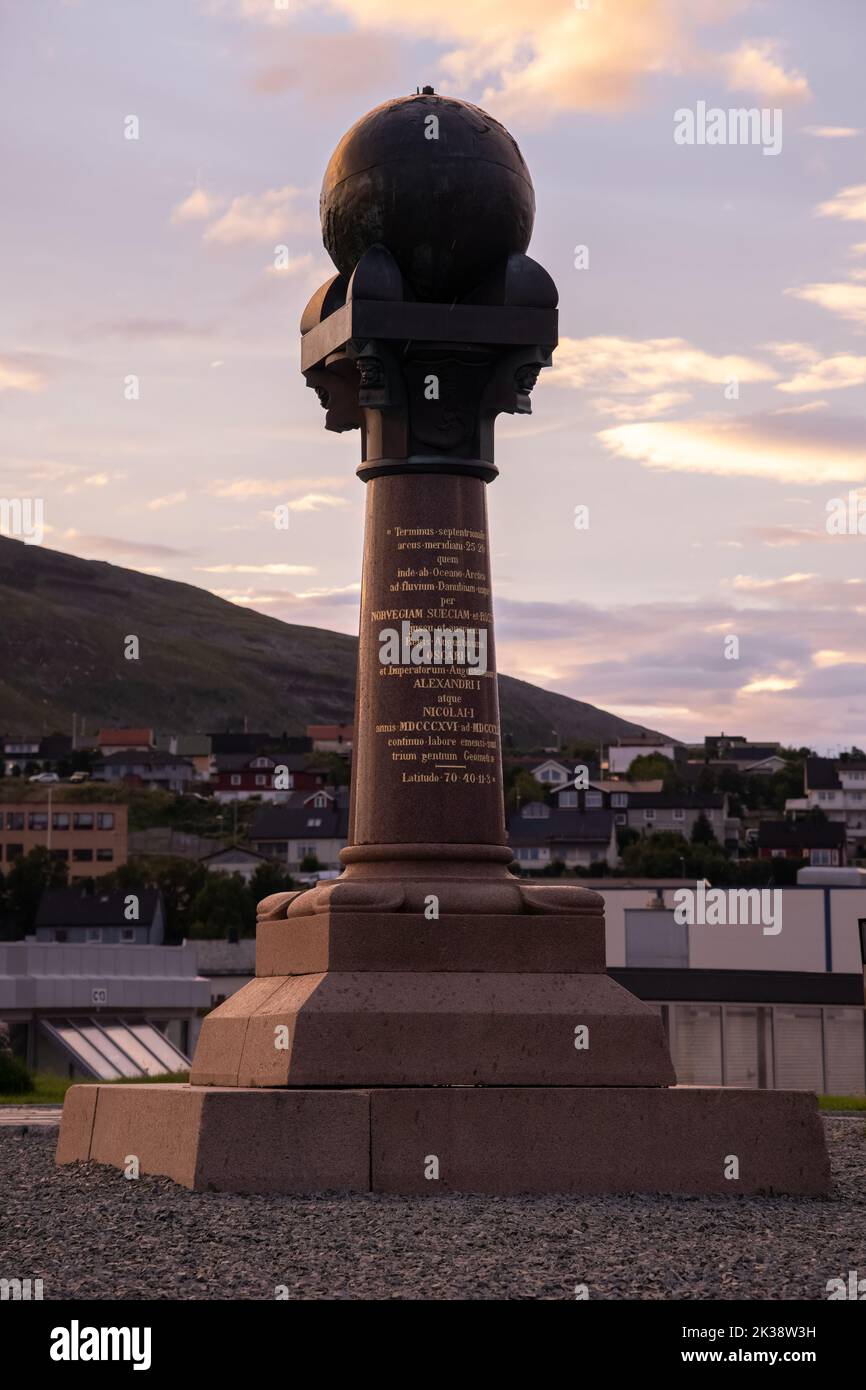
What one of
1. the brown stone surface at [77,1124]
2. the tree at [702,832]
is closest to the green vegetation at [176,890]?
the tree at [702,832]

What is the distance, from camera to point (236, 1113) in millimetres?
14430

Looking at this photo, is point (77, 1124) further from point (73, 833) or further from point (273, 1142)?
point (73, 833)

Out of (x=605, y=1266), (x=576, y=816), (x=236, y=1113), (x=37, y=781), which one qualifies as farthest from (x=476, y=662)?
(x=37, y=781)

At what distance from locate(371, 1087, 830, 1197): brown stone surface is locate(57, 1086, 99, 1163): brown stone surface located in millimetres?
3537

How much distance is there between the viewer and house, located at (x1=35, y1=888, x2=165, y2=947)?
10312 centimetres

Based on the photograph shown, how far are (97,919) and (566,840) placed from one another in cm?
5610

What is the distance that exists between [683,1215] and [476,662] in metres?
5.06

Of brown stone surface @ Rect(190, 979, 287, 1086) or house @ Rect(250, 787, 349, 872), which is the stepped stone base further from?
house @ Rect(250, 787, 349, 872)

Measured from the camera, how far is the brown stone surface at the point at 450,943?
15.8 metres

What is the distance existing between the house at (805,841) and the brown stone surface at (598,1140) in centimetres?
14186

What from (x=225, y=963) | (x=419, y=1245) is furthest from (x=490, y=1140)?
(x=225, y=963)

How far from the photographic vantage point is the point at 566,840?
15388cm

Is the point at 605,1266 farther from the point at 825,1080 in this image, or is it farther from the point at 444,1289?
the point at 825,1080

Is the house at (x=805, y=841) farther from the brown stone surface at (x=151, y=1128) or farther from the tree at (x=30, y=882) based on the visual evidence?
the brown stone surface at (x=151, y=1128)
